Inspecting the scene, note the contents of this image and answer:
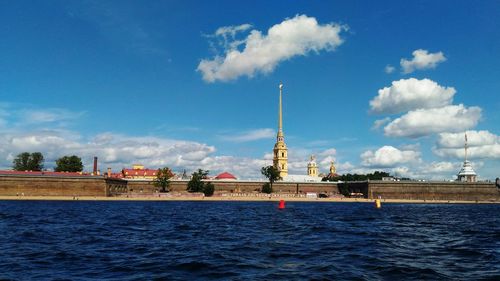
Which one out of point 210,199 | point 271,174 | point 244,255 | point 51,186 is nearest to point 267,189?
point 271,174

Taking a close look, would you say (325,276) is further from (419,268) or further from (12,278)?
(12,278)

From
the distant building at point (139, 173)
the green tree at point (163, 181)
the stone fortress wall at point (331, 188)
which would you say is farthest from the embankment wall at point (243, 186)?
the distant building at point (139, 173)

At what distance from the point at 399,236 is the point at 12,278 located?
66.6ft

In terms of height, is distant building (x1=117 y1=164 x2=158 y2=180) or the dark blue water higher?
distant building (x1=117 y1=164 x2=158 y2=180)

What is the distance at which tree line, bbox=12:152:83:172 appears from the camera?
118625mm

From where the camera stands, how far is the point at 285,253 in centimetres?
1928

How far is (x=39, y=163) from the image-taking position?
409 ft

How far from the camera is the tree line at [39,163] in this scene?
119 meters

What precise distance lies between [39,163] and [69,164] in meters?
11.5

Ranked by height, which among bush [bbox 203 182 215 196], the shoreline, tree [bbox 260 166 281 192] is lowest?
the shoreline

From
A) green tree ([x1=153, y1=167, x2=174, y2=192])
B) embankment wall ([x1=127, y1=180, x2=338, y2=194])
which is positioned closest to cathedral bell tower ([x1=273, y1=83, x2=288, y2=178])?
embankment wall ([x1=127, y1=180, x2=338, y2=194])

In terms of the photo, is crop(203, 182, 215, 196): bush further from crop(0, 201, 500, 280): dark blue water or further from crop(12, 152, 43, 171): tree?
crop(0, 201, 500, 280): dark blue water

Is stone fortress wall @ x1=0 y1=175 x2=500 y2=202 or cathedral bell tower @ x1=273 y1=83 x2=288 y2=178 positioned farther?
cathedral bell tower @ x1=273 y1=83 x2=288 y2=178

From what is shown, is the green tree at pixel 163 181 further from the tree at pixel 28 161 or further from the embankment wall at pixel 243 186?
the tree at pixel 28 161
